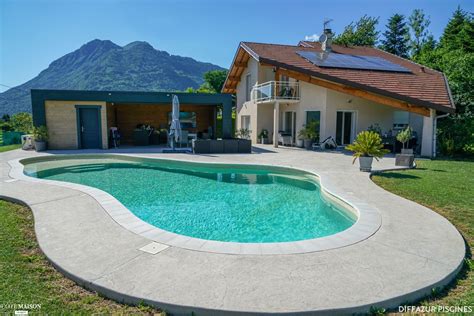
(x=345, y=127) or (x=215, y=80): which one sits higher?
(x=215, y=80)

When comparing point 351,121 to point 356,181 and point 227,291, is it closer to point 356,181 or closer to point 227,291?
point 356,181

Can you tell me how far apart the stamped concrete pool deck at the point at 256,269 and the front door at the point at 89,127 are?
1312 centimetres

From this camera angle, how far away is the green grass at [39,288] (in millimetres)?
2814

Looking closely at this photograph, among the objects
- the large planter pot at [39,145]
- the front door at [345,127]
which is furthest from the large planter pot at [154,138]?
the front door at [345,127]

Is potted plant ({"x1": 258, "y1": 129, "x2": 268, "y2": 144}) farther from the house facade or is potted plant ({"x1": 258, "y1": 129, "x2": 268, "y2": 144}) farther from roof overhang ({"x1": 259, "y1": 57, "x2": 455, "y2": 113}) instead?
roof overhang ({"x1": 259, "y1": 57, "x2": 455, "y2": 113})

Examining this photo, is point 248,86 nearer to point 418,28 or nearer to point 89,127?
point 89,127

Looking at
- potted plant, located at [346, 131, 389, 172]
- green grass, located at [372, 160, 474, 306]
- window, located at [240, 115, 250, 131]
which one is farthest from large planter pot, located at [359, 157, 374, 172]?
window, located at [240, 115, 250, 131]

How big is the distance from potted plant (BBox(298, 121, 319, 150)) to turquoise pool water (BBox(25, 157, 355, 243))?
265 inches

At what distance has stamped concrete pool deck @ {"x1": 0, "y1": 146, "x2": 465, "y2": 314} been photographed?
9.37 feet

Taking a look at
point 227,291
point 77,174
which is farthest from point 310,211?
point 77,174

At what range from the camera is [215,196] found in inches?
323

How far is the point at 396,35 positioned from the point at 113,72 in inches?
3082

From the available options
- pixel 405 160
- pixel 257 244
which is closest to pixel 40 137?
pixel 257 244

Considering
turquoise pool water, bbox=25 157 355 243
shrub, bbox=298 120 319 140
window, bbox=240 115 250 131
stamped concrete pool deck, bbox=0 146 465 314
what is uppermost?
window, bbox=240 115 250 131
